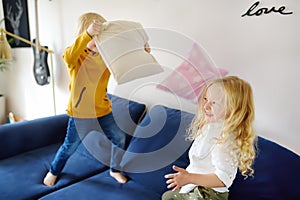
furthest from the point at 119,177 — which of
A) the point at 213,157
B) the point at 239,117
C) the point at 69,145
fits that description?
the point at 239,117

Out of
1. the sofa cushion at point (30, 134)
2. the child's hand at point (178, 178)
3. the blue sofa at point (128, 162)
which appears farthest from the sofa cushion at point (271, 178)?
the sofa cushion at point (30, 134)

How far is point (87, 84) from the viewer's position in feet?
4.85

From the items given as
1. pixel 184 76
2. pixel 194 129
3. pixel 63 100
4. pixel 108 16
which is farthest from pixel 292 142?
pixel 63 100

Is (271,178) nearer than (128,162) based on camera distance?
Yes

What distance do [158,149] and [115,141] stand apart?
291 mm

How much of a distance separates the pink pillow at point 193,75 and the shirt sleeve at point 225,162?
26.4 inches

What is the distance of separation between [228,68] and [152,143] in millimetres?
580

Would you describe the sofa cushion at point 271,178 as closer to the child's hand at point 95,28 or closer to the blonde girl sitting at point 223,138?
the blonde girl sitting at point 223,138

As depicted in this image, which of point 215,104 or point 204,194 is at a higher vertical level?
point 215,104

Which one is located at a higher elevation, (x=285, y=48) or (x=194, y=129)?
(x=285, y=48)

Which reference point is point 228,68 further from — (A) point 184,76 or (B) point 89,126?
(B) point 89,126

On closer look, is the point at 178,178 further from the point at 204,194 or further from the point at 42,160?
the point at 42,160

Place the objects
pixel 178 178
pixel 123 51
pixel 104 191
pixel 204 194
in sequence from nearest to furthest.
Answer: pixel 178 178 → pixel 204 194 → pixel 123 51 → pixel 104 191

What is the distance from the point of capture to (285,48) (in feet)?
4.23
